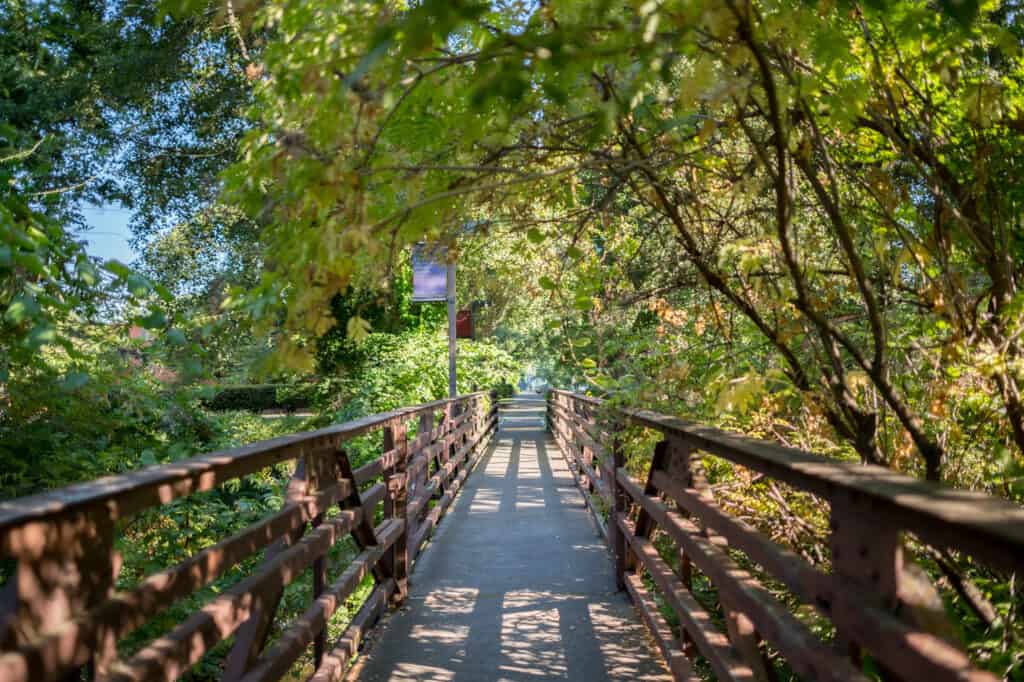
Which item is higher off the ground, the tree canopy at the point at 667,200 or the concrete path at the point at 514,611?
the tree canopy at the point at 667,200

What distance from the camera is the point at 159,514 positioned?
639 centimetres

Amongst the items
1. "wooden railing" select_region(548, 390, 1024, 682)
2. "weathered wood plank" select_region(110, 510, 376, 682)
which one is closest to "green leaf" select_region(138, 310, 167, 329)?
"weathered wood plank" select_region(110, 510, 376, 682)

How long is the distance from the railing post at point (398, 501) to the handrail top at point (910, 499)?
337 cm

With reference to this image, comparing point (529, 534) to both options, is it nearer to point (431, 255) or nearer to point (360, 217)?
point (431, 255)

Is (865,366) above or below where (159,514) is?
above

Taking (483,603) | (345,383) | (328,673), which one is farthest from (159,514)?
(345,383)

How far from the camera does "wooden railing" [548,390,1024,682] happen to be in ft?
4.96

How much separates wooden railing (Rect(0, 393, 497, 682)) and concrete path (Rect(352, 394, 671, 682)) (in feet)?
1.19

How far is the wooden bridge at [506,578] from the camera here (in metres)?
1.75

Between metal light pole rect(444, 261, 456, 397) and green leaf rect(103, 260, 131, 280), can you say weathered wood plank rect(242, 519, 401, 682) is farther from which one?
metal light pole rect(444, 261, 456, 397)

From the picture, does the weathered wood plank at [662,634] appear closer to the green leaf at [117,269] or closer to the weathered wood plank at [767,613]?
the weathered wood plank at [767,613]

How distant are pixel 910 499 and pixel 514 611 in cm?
439

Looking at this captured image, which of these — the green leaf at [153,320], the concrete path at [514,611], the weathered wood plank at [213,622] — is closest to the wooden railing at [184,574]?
the weathered wood plank at [213,622]

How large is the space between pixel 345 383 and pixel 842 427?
11.3m
